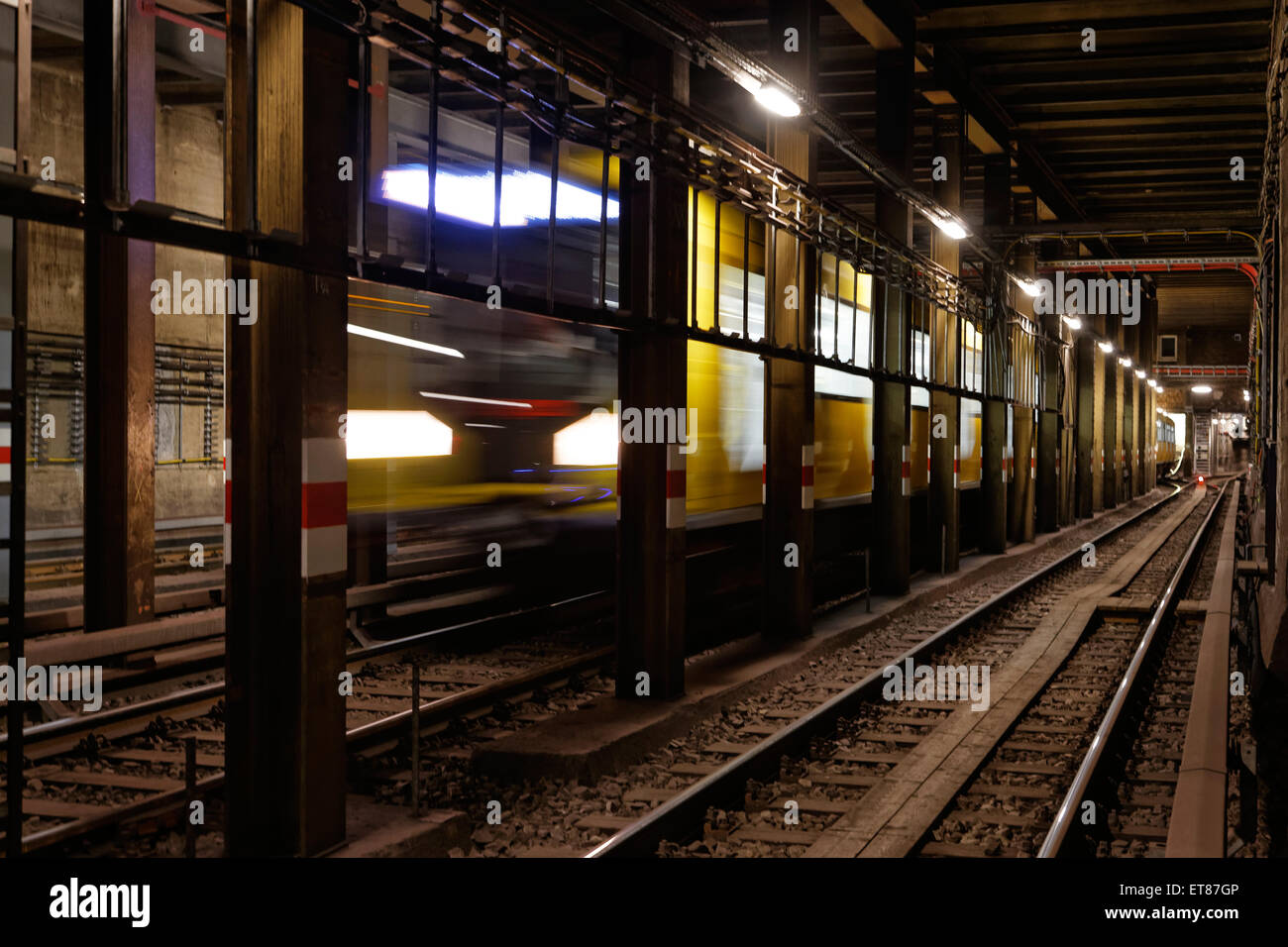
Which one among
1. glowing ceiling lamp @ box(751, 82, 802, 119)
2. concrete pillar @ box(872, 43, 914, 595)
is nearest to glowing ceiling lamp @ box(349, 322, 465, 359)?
glowing ceiling lamp @ box(751, 82, 802, 119)

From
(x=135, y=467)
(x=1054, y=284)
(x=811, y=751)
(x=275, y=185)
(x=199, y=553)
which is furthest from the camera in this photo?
(x=1054, y=284)

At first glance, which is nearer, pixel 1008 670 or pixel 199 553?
pixel 1008 670

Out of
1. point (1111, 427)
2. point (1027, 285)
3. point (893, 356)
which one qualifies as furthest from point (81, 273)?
point (1111, 427)

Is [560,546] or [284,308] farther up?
[284,308]

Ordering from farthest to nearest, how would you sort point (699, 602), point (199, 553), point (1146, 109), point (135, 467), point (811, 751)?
1. point (1146, 109)
2. point (199, 553)
3. point (699, 602)
4. point (135, 467)
5. point (811, 751)

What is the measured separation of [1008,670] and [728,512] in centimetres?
359

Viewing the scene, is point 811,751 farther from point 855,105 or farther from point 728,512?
point 855,105

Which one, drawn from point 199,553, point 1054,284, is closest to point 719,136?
point 199,553

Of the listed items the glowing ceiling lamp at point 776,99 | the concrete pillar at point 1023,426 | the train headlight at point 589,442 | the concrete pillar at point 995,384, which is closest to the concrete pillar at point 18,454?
the glowing ceiling lamp at point 776,99

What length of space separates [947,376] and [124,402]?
1099 cm

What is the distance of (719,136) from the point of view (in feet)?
27.7

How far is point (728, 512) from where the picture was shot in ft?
41.8

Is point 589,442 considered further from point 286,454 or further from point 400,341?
point 286,454

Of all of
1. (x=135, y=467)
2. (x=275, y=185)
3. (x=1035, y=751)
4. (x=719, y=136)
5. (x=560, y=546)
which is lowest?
(x=1035, y=751)
